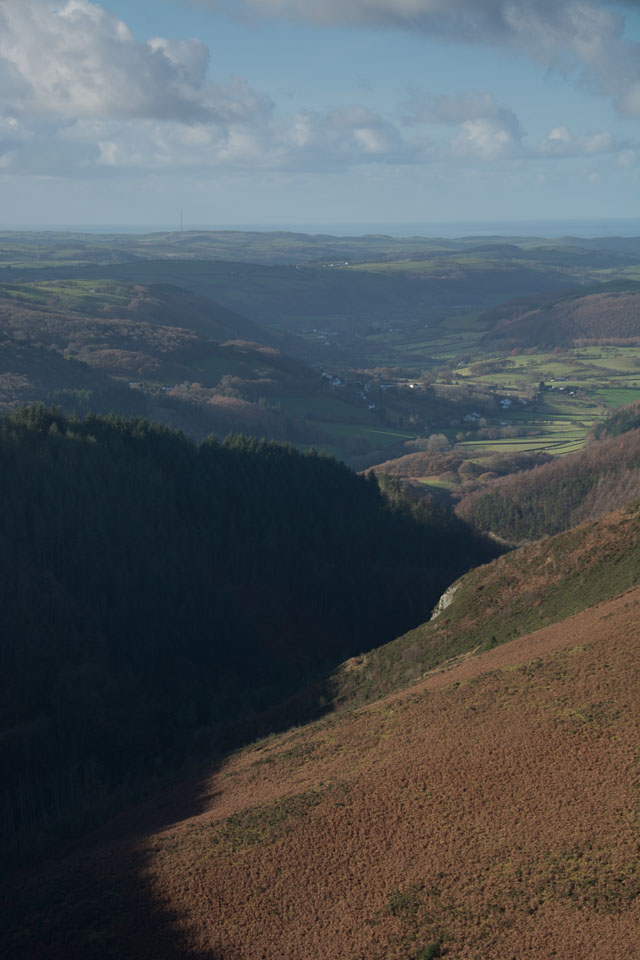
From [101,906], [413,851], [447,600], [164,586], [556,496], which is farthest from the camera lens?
[556,496]

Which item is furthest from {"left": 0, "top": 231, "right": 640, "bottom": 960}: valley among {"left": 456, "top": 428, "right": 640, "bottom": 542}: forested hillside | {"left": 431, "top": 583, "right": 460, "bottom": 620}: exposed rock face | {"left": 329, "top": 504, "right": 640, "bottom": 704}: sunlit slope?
{"left": 456, "top": 428, "right": 640, "bottom": 542}: forested hillside

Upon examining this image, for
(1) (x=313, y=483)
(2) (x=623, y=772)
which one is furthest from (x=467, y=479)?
(2) (x=623, y=772)

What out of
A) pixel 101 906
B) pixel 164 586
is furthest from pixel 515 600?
pixel 101 906

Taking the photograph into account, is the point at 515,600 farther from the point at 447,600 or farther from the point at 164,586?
the point at 164,586

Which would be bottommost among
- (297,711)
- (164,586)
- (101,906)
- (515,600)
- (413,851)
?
(297,711)

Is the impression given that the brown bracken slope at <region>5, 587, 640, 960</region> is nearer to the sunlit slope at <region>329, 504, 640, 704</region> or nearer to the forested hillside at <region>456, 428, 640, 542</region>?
the sunlit slope at <region>329, 504, 640, 704</region>

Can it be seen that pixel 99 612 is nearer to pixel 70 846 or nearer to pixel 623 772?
pixel 70 846

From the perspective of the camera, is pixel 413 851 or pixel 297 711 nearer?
pixel 413 851
